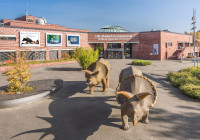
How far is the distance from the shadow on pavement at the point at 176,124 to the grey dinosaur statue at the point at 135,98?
721mm

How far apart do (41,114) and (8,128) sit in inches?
58.2

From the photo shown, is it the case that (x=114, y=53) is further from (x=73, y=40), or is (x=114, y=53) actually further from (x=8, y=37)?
(x=8, y=37)

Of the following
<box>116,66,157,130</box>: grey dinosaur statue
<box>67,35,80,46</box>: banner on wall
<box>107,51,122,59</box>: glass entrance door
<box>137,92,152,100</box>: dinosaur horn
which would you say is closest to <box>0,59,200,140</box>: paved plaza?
<box>116,66,157,130</box>: grey dinosaur statue

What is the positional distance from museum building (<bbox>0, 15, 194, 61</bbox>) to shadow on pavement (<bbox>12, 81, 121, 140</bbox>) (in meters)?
22.1

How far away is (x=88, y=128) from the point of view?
5.62m

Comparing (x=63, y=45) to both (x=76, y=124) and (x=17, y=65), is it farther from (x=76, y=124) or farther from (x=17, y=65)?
(x=76, y=124)

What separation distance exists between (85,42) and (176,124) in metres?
33.5

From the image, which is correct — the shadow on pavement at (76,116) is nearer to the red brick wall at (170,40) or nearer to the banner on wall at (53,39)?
the banner on wall at (53,39)

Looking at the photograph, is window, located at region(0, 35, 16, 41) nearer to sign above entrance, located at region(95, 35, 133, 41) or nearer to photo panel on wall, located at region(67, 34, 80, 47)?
photo panel on wall, located at region(67, 34, 80, 47)

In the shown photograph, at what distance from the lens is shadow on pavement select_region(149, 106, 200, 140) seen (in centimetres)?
521

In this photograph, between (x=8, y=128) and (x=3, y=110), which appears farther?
(x=3, y=110)

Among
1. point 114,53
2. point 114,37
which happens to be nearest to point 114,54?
point 114,53

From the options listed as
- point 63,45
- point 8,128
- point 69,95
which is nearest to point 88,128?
point 8,128

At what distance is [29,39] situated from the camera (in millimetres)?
28016
